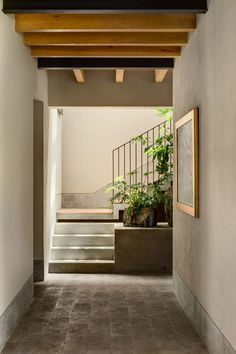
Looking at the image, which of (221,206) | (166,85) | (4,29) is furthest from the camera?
(166,85)

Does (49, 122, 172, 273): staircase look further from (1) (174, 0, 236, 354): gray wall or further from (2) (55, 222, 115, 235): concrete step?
(1) (174, 0, 236, 354): gray wall

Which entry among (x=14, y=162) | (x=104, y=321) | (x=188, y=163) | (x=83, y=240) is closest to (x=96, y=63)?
(x=188, y=163)

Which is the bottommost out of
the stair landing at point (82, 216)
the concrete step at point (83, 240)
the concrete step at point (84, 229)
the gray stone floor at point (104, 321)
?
the gray stone floor at point (104, 321)

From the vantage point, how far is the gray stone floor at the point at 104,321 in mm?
4277

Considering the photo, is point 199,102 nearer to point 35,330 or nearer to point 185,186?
point 185,186

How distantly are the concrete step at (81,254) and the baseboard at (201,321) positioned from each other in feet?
7.67

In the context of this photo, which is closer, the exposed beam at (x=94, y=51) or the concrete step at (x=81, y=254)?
the exposed beam at (x=94, y=51)

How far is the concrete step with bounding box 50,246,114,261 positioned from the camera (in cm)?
827

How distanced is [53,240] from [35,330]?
3844 millimetres

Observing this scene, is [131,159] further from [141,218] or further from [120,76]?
[120,76]

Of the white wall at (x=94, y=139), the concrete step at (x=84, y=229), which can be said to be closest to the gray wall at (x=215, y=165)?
the concrete step at (x=84, y=229)

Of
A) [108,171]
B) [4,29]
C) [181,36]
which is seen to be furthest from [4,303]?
[108,171]

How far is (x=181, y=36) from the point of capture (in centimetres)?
521

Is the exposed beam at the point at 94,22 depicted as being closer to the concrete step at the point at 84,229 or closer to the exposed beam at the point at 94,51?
the exposed beam at the point at 94,51
